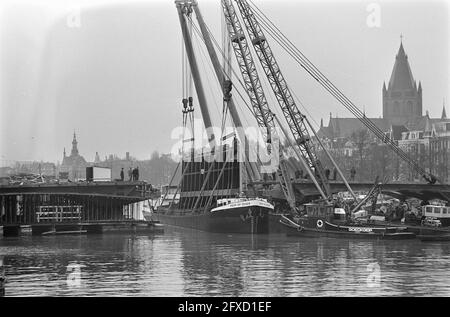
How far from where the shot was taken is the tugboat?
4616 cm

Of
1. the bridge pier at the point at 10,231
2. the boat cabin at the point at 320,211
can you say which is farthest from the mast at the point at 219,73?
the bridge pier at the point at 10,231

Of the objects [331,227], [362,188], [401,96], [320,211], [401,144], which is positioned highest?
[401,96]

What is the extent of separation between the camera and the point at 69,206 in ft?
181

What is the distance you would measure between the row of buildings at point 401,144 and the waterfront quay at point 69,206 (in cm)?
1761

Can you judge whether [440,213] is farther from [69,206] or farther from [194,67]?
[69,206]

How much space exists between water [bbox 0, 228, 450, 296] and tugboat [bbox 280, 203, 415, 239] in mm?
1088

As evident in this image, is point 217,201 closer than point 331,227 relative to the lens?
No

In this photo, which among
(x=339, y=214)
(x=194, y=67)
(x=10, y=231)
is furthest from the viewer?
(x=194, y=67)

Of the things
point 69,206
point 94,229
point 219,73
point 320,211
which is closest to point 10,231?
point 69,206

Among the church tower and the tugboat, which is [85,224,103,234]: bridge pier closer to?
the tugboat

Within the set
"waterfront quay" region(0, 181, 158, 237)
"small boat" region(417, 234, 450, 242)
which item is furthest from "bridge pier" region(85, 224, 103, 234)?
"small boat" region(417, 234, 450, 242)

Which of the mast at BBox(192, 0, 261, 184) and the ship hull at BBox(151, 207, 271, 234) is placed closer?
the ship hull at BBox(151, 207, 271, 234)

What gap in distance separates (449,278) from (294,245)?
15.2 m

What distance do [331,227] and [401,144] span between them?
3870cm
